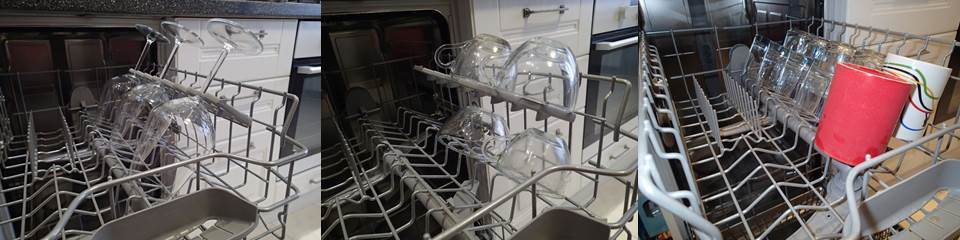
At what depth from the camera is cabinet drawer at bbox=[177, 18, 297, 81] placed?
656mm

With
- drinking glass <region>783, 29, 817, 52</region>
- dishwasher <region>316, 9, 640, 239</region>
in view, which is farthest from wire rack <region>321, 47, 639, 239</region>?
drinking glass <region>783, 29, 817, 52</region>

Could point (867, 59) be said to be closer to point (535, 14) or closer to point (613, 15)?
point (613, 15)

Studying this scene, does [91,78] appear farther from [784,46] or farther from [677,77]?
Result: [784,46]

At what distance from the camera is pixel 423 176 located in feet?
1.59

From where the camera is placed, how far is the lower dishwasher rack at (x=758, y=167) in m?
0.35

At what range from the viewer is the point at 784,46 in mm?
859

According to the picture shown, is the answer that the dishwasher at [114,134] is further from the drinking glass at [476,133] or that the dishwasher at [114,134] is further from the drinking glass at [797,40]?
the drinking glass at [797,40]

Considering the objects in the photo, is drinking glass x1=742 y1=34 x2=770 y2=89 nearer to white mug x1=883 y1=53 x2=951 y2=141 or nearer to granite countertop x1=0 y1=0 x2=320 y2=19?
white mug x1=883 y1=53 x2=951 y2=141

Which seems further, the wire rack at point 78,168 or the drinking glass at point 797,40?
→ the drinking glass at point 797,40

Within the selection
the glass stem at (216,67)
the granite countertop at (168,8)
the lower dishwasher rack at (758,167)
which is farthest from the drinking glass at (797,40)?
the glass stem at (216,67)

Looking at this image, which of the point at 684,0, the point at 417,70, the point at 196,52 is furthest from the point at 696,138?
the point at 196,52

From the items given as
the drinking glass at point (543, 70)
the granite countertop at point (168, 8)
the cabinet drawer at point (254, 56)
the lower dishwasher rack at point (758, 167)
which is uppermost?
the granite countertop at point (168, 8)

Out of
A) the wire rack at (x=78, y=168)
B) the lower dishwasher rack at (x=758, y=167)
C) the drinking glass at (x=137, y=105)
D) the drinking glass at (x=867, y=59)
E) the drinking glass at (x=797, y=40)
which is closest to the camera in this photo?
the lower dishwasher rack at (x=758, y=167)

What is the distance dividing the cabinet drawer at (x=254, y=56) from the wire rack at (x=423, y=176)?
25 centimetres
